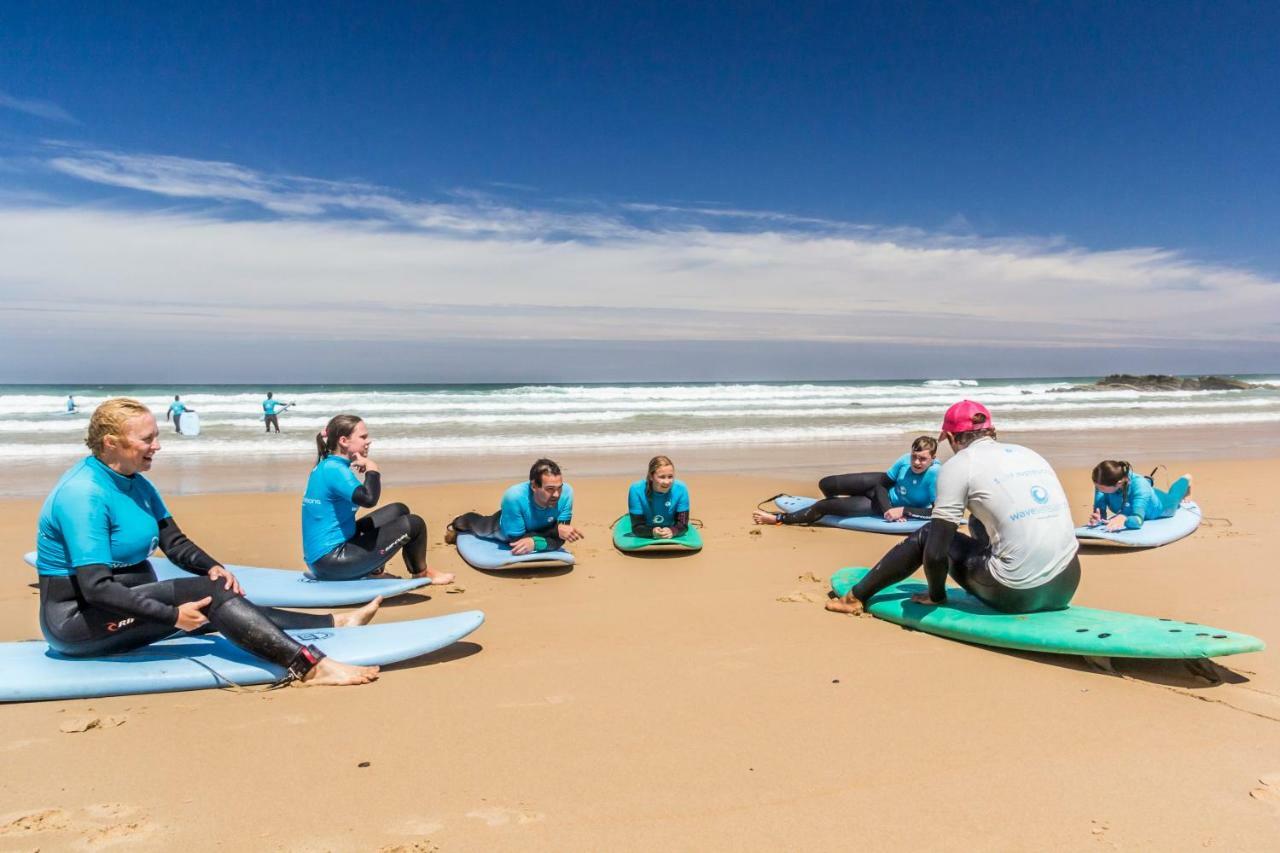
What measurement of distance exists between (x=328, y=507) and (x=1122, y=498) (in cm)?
739

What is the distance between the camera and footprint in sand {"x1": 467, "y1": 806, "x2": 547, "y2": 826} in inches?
113

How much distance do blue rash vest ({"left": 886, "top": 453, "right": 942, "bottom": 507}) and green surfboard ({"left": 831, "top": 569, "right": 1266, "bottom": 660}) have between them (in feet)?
12.1

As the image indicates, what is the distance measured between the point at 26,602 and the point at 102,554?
122 inches

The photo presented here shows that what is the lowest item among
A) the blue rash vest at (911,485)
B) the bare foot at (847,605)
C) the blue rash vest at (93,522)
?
the bare foot at (847,605)

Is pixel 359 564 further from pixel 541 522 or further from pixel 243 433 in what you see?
pixel 243 433

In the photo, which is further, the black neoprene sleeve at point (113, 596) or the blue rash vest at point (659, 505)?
the blue rash vest at point (659, 505)

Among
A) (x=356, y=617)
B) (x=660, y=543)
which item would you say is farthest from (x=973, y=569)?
(x=356, y=617)

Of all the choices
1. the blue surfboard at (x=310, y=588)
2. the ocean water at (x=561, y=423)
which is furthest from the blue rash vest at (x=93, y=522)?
the ocean water at (x=561, y=423)

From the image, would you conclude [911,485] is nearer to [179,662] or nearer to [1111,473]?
[1111,473]

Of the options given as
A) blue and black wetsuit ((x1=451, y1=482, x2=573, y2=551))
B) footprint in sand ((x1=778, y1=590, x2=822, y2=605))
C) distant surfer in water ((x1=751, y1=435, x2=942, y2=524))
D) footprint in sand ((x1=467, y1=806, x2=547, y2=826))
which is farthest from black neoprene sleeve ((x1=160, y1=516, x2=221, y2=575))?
distant surfer in water ((x1=751, y1=435, x2=942, y2=524))

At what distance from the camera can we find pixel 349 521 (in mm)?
6383

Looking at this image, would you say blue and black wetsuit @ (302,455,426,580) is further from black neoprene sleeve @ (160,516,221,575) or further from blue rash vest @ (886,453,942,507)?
blue rash vest @ (886,453,942,507)

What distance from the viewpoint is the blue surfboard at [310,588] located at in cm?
589

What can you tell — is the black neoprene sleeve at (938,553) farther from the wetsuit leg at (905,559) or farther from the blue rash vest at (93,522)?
the blue rash vest at (93,522)
